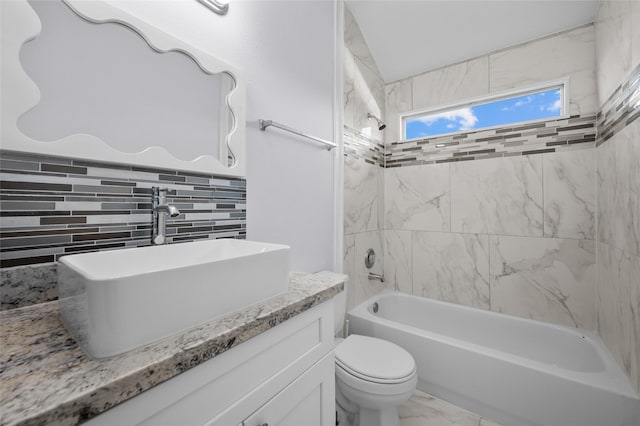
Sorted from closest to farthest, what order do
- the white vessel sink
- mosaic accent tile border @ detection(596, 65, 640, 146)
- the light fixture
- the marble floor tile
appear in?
the white vessel sink
the light fixture
mosaic accent tile border @ detection(596, 65, 640, 146)
the marble floor tile

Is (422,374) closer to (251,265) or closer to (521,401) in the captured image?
(521,401)

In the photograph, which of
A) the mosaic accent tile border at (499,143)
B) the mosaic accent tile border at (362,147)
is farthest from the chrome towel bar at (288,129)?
the mosaic accent tile border at (499,143)

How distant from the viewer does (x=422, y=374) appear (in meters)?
1.84

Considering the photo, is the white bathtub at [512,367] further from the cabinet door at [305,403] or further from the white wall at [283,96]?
the cabinet door at [305,403]

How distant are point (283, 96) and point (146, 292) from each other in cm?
130

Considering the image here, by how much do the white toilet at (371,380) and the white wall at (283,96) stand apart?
543 millimetres

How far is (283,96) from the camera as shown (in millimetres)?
1560

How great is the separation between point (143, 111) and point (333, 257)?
140 centimetres

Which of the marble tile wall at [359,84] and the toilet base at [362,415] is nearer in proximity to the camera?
the toilet base at [362,415]

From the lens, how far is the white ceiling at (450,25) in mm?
1920

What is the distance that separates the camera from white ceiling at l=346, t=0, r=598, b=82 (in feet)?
6.30

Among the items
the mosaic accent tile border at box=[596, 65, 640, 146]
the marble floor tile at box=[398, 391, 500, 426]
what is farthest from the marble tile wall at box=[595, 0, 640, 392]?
the marble floor tile at box=[398, 391, 500, 426]

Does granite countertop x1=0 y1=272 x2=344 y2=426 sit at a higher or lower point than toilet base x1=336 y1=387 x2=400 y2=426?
higher

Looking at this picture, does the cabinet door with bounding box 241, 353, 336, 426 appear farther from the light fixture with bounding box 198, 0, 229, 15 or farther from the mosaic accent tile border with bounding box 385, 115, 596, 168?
the mosaic accent tile border with bounding box 385, 115, 596, 168
